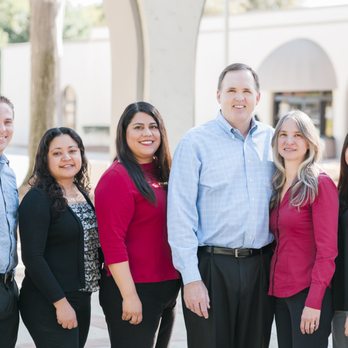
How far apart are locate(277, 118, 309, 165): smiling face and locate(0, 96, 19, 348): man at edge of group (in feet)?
5.10

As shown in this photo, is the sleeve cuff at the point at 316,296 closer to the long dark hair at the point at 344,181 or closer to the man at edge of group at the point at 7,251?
the long dark hair at the point at 344,181

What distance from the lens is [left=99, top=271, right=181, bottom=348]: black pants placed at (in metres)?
4.53

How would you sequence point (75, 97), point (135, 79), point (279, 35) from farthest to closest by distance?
point (75, 97)
point (279, 35)
point (135, 79)

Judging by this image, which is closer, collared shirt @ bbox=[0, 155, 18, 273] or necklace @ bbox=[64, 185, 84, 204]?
collared shirt @ bbox=[0, 155, 18, 273]

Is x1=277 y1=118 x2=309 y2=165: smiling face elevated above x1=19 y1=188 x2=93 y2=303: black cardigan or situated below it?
above

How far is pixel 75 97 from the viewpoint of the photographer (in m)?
41.3

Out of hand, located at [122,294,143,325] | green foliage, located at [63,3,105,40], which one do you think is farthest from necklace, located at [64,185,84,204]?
green foliage, located at [63,3,105,40]

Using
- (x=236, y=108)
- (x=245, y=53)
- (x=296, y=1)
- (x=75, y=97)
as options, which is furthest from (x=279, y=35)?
(x=296, y=1)

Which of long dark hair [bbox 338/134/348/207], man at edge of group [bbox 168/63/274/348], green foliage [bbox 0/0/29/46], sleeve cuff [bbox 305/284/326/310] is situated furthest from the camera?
green foliage [bbox 0/0/29/46]

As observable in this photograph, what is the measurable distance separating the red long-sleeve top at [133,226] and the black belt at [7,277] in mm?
Result: 530

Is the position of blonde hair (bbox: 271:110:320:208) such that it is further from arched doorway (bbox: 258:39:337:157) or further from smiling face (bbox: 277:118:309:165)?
arched doorway (bbox: 258:39:337:157)

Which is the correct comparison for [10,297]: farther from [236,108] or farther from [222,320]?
[236,108]

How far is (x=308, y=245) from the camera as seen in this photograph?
446 centimetres

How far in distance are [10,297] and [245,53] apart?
29832 mm
